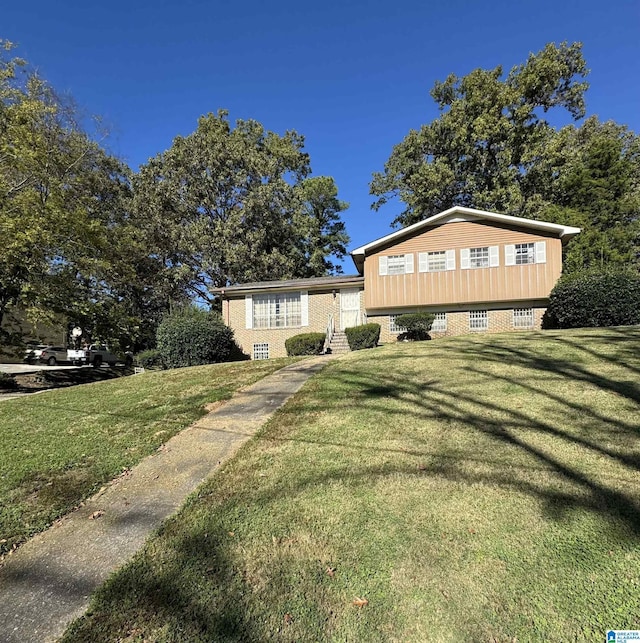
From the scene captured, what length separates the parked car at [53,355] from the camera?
25859 mm

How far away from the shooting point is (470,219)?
16.6 metres

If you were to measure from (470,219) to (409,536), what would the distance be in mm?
15946

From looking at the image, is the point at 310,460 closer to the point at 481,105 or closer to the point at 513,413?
the point at 513,413

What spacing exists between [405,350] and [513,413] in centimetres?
523

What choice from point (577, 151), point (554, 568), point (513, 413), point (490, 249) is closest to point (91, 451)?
point (554, 568)

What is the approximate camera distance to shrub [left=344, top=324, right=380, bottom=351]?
602 inches

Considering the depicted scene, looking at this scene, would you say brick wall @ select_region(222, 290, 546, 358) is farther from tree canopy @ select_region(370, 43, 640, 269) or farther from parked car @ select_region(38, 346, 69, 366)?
parked car @ select_region(38, 346, 69, 366)

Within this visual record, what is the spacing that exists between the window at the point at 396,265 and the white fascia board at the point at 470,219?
79cm

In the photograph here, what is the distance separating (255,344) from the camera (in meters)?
18.9

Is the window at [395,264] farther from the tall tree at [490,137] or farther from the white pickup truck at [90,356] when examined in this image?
the white pickup truck at [90,356]

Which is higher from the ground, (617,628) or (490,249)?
(490,249)

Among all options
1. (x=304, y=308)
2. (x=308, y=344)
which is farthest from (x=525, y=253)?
(x=304, y=308)

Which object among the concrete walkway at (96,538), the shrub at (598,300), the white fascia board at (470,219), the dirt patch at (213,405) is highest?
the white fascia board at (470,219)

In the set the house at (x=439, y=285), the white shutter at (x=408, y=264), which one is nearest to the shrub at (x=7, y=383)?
the house at (x=439, y=285)
